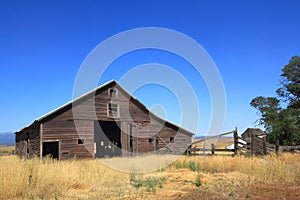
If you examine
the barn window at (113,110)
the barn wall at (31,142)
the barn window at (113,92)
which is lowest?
the barn wall at (31,142)

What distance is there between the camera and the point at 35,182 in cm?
1103

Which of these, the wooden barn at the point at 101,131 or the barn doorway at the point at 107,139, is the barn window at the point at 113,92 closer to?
the wooden barn at the point at 101,131

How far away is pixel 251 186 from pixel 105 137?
2440 centimetres

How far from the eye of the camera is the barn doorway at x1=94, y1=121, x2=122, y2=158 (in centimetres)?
3312

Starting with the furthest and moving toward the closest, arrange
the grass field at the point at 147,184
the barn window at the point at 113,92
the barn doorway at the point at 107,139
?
the barn doorway at the point at 107,139 → the barn window at the point at 113,92 → the grass field at the point at 147,184

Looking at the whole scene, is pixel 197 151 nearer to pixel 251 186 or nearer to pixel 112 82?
pixel 112 82

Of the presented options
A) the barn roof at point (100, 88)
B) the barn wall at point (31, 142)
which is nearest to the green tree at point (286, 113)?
the barn roof at point (100, 88)

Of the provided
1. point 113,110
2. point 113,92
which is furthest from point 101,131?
point 113,92

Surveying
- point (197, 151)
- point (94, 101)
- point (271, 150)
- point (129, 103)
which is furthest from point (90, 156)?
point (271, 150)

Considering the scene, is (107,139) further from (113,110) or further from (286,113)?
(286,113)

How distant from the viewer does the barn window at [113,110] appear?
96.5 ft

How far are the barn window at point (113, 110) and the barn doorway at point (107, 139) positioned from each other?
3.34m

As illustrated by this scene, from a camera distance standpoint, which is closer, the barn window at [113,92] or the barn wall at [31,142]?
the barn wall at [31,142]

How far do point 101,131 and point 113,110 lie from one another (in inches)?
190
